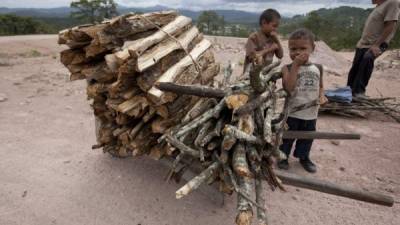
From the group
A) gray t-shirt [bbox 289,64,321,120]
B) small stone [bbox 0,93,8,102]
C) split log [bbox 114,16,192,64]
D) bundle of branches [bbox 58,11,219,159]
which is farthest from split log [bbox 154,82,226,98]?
small stone [bbox 0,93,8,102]

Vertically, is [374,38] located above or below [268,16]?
below

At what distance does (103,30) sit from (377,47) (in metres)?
4.20

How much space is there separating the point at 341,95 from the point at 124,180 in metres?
3.70

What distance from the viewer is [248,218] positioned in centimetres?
185

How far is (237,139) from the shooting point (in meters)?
2.08

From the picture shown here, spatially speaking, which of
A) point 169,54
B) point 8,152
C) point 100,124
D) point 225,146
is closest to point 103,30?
point 169,54

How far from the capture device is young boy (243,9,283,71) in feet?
11.4

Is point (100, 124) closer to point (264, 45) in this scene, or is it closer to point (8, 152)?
point (8, 152)

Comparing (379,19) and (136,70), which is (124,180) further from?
(379,19)

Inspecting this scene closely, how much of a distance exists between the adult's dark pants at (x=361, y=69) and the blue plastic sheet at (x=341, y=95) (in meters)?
0.30

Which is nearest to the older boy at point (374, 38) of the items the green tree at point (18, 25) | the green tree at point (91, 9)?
the green tree at point (91, 9)

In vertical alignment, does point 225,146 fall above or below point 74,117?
above

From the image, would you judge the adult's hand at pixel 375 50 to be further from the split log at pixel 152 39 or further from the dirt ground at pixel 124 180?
the split log at pixel 152 39

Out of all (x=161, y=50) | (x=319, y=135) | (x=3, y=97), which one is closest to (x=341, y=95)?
(x=319, y=135)
